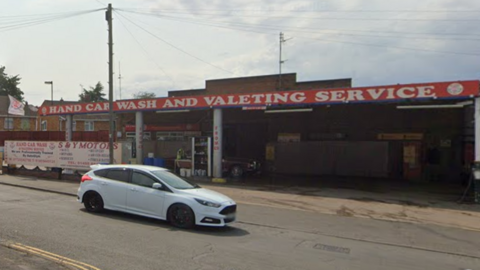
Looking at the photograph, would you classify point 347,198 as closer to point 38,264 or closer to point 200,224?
point 200,224

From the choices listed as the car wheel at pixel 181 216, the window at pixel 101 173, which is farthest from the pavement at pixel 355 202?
the car wheel at pixel 181 216

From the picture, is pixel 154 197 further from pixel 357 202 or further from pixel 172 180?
pixel 357 202

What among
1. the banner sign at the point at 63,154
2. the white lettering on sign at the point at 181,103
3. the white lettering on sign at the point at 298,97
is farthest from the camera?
the white lettering on sign at the point at 181,103

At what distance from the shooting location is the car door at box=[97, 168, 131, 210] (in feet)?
31.1

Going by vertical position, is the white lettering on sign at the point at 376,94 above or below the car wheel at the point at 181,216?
above

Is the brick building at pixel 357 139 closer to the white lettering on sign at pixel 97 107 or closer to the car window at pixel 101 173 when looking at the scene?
the white lettering on sign at pixel 97 107

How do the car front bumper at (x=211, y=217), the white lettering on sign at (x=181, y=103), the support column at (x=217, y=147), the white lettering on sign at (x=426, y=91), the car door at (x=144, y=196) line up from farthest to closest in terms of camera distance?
1. the white lettering on sign at (x=181, y=103)
2. the support column at (x=217, y=147)
3. the white lettering on sign at (x=426, y=91)
4. the car door at (x=144, y=196)
5. the car front bumper at (x=211, y=217)

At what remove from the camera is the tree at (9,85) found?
2938 inches

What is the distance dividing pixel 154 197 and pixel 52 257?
10.8ft

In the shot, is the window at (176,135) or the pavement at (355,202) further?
the window at (176,135)

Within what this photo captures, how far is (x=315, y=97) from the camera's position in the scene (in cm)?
1641

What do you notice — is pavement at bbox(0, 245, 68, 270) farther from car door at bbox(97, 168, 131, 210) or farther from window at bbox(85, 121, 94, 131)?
window at bbox(85, 121, 94, 131)

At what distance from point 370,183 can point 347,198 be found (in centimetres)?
614

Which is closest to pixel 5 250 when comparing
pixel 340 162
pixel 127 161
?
pixel 127 161
